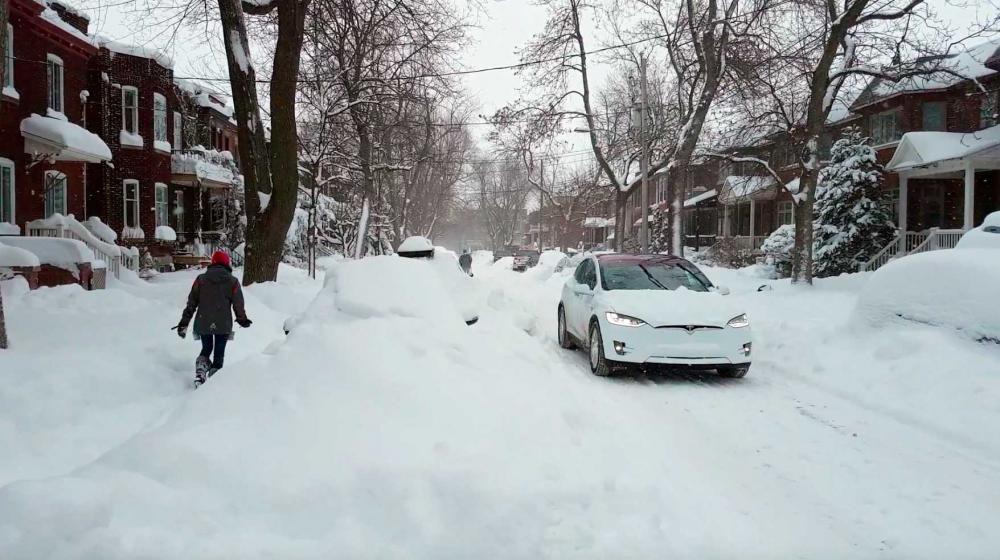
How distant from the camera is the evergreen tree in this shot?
24.0 metres

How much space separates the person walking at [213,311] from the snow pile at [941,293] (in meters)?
8.41

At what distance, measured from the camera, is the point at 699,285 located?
9.90m

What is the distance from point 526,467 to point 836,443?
3038 mm

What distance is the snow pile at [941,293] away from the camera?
7.92m

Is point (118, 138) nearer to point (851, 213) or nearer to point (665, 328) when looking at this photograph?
point (665, 328)

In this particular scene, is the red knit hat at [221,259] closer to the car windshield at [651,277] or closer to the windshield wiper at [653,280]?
the car windshield at [651,277]

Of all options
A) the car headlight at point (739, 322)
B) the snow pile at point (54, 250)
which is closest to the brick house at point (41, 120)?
the snow pile at point (54, 250)

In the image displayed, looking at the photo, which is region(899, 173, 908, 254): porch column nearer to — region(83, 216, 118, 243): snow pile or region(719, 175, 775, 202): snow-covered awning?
region(719, 175, 775, 202): snow-covered awning

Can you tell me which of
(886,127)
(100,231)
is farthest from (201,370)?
(886,127)

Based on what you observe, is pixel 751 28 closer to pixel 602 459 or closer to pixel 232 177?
pixel 602 459

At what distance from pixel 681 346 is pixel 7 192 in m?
17.5

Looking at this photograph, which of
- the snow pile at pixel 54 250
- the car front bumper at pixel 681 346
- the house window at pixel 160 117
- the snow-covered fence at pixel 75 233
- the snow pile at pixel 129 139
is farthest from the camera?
the house window at pixel 160 117

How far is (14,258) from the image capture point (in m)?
11.9

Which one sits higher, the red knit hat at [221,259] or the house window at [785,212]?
the house window at [785,212]
